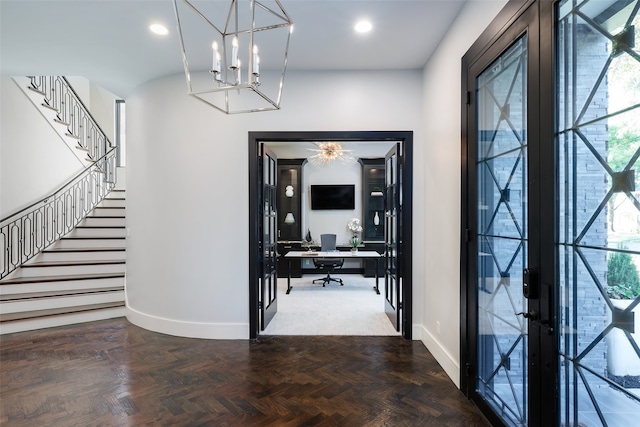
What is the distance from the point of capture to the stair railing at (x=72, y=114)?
620 cm

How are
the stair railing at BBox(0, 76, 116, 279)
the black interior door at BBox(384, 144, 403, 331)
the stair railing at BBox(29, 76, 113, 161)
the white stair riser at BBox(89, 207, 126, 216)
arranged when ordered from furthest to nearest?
the white stair riser at BBox(89, 207, 126, 216) → the stair railing at BBox(29, 76, 113, 161) → the stair railing at BBox(0, 76, 116, 279) → the black interior door at BBox(384, 144, 403, 331)

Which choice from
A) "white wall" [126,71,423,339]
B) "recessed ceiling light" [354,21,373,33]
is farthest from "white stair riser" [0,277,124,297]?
"recessed ceiling light" [354,21,373,33]

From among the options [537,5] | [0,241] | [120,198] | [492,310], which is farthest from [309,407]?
[120,198]

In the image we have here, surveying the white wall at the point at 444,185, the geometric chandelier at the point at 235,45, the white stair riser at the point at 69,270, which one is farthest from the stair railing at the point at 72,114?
the white wall at the point at 444,185

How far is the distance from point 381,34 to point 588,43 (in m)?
2.06

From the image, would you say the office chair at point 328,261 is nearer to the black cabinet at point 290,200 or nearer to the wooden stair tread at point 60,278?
the black cabinet at point 290,200

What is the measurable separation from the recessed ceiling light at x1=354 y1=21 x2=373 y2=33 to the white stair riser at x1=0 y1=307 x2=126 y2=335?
486cm

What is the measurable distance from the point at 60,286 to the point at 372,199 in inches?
245

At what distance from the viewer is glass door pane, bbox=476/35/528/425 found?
203 centimetres

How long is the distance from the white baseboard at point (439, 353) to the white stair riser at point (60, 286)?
174 inches

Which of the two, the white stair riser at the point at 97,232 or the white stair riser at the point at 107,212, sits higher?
the white stair riser at the point at 107,212

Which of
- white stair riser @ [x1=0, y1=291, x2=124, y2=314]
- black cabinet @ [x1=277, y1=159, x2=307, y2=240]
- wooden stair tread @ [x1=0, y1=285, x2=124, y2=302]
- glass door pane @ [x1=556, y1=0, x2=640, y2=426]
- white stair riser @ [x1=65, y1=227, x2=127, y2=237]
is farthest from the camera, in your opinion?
black cabinet @ [x1=277, y1=159, x2=307, y2=240]

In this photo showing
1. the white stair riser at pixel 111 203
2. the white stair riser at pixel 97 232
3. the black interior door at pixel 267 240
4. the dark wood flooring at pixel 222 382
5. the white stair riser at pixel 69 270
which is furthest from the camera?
the white stair riser at pixel 111 203

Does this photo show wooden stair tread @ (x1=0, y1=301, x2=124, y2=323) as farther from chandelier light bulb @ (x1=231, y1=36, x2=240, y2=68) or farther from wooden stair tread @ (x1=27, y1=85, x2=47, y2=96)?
chandelier light bulb @ (x1=231, y1=36, x2=240, y2=68)
